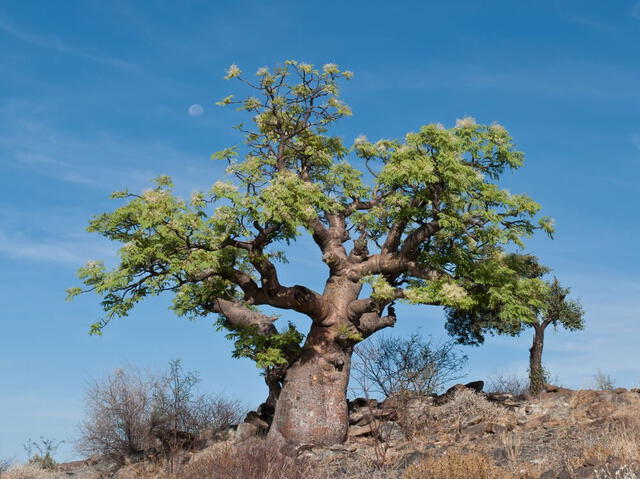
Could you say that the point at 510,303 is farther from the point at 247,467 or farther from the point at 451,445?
the point at 247,467

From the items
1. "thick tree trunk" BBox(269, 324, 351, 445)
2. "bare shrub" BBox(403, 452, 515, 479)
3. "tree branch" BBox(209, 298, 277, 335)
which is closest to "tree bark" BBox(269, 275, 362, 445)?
"thick tree trunk" BBox(269, 324, 351, 445)

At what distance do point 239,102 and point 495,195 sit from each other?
8.06 meters

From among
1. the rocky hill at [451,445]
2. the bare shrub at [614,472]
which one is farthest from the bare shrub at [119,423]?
the bare shrub at [614,472]

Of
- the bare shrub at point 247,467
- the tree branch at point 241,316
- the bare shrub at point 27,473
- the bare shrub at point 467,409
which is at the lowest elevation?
the bare shrub at point 27,473

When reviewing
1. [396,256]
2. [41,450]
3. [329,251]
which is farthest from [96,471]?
[396,256]

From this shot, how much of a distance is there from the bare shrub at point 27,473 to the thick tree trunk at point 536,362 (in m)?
15.5

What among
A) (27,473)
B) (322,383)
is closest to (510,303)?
(322,383)

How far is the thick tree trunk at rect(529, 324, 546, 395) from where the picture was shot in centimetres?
2502

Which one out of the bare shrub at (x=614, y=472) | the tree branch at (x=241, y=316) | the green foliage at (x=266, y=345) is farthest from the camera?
the tree branch at (x=241, y=316)

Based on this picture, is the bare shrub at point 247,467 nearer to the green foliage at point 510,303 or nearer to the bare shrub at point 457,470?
the bare shrub at point 457,470

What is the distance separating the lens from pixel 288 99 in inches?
861

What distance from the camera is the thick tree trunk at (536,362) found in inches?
985

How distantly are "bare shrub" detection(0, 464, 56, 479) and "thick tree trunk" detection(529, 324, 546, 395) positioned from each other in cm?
1553

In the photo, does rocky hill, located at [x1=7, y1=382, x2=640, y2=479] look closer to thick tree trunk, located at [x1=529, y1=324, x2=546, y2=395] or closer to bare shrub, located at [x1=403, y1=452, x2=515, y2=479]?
bare shrub, located at [x1=403, y1=452, x2=515, y2=479]
